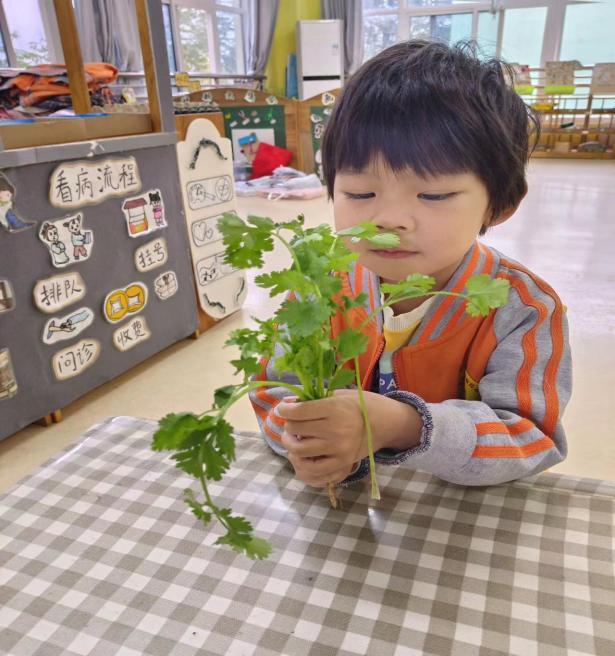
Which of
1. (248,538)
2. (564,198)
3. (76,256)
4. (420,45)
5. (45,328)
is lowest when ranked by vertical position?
(564,198)

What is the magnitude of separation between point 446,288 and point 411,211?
0.64ft

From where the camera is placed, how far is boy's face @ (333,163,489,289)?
61 centimetres

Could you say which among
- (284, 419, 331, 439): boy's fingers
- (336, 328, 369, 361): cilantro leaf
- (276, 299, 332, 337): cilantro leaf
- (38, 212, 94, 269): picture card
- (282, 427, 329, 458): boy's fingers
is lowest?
(38, 212, 94, 269): picture card

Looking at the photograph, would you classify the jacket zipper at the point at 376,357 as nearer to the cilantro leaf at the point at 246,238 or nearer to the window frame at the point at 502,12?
the cilantro leaf at the point at 246,238

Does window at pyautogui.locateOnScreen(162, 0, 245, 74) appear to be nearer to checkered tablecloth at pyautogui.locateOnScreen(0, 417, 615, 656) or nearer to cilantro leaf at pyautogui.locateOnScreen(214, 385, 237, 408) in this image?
checkered tablecloth at pyautogui.locateOnScreen(0, 417, 615, 656)

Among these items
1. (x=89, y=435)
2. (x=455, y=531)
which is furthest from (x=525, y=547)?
(x=89, y=435)

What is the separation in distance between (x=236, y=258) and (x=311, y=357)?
106 mm

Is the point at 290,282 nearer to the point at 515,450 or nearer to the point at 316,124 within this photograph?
the point at 515,450

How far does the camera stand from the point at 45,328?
1.49 metres

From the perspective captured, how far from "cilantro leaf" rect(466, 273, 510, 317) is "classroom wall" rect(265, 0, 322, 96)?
26.3 feet

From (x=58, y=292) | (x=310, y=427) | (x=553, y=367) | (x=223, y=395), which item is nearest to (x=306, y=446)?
(x=310, y=427)

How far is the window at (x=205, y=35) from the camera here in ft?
20.0

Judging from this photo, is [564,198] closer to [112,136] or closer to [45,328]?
[112,136]

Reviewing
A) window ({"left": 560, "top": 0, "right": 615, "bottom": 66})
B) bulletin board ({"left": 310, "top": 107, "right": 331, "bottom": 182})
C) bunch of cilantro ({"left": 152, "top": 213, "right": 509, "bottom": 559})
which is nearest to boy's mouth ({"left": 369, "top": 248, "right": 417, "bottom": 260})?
bunch of cilantro ({"left": 152, "top": 213, "right": 509, "bottom": 559})
